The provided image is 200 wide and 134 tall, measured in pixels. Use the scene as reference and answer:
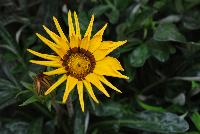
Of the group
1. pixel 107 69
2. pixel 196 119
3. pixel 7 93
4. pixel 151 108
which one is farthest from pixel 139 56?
pixel 7 93

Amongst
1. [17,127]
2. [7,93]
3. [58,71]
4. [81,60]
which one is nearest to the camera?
[58,71]

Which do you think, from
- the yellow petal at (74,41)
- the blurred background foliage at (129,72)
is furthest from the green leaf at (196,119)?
the yellow petal at (74,41)

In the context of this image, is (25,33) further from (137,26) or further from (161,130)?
(161,130)

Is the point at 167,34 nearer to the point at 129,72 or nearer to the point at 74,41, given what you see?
the point at 129,72

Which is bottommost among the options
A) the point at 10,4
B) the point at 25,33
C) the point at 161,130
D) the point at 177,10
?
the point at 161,130

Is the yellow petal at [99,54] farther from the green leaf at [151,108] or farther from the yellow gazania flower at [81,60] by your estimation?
the green leaf at [151,108]

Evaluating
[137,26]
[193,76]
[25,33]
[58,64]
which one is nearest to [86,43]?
[58,64]

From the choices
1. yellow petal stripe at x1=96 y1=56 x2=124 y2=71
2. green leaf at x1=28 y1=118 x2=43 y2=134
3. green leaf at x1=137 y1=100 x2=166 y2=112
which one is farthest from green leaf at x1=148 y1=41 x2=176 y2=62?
green leaf at x1=28 y1=118 x2=43 y2=134

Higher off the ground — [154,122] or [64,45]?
[64,45]
